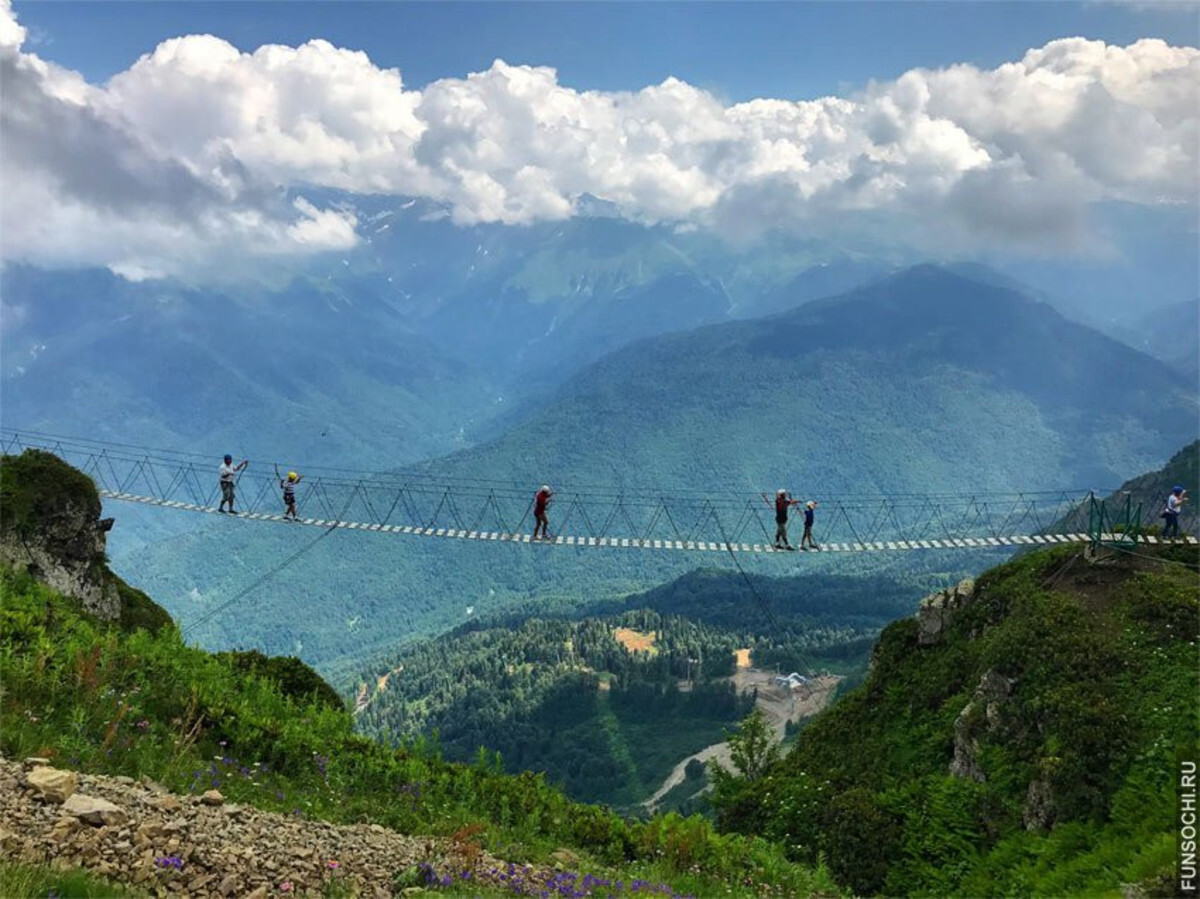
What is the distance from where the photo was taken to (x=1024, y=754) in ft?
57.3

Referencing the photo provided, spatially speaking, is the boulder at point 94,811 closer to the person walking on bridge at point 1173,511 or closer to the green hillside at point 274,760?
the green hillside at point 274,760

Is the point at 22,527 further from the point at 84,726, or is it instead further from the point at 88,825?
the point at 88,825

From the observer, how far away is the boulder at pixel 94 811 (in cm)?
652

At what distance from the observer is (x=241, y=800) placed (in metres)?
8.76

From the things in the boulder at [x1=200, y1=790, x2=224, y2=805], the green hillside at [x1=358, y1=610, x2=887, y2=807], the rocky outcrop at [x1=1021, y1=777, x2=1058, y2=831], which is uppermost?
the boulder at [x1=200, y1=790, x2=224, y2=805]

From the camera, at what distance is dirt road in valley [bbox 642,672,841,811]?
80.1 meters

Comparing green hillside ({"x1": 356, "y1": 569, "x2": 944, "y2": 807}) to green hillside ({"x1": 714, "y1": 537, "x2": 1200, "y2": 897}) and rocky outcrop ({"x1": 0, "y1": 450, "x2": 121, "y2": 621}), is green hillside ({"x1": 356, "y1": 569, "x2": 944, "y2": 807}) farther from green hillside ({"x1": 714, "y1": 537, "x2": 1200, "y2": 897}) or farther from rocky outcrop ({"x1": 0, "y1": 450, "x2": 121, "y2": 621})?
rocky outcrop ({"x1": 0, "y1": 450, "x2": 121, "y2": 621})

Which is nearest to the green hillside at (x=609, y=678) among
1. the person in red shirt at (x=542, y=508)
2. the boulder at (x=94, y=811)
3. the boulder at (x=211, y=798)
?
the person in red shirt at (x=542, y=508)

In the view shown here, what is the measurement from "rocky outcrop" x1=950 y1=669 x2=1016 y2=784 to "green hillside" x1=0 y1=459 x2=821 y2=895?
8617 mm

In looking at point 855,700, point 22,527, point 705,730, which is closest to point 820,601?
point 705,730

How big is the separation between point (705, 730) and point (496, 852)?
9008cm

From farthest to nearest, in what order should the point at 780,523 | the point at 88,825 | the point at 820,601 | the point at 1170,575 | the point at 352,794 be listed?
the point at 820,601
the point at 780,523
the point at 1170,575
the point at 352,794
the point at 88,825

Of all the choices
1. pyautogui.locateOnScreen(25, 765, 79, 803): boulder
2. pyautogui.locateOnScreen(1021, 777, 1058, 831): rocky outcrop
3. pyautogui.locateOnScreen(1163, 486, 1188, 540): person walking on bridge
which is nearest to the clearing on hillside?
pyautogui.locateOnScreen(1163, 486, 1188, 540): person walking on bridge

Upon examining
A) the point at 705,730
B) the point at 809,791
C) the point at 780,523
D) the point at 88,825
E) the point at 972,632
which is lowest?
the point at 705,730
